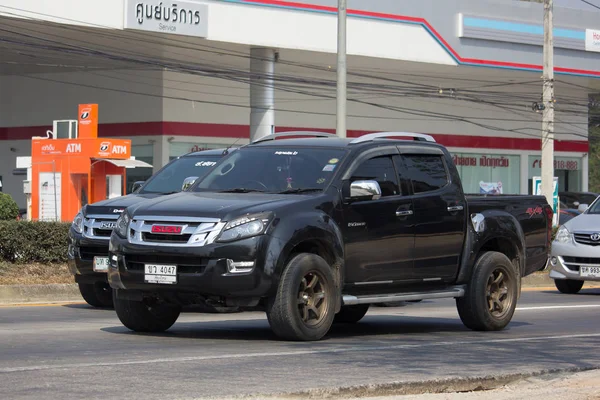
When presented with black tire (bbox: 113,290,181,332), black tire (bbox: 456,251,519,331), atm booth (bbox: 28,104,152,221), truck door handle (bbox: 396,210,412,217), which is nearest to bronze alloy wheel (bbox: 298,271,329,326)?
truck door handle (bbox: 396,210,412,217)

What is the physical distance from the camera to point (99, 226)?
47.2 ft

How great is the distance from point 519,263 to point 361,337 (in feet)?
8.13

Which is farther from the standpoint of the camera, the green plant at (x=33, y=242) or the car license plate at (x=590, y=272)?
the car license plate at (x=590, y=272)

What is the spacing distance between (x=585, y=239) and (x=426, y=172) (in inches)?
328

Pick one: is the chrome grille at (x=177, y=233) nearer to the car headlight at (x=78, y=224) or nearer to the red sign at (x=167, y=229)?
the red sign at (x=167, y=229)

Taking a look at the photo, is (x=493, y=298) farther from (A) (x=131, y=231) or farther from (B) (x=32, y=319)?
(B) (x=32, y=319)

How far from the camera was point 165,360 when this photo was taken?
8695 millimetres

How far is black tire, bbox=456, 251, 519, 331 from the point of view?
11.9 m

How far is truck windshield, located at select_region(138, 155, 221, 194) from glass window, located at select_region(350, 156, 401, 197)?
4.40 metres

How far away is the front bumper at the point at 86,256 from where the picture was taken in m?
14.3

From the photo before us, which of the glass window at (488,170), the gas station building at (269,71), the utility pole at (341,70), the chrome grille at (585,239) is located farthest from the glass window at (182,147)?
the chrome grille at (585,239)

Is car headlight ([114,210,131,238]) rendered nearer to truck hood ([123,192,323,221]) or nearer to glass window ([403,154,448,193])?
truck hood ([123,192,323,221])

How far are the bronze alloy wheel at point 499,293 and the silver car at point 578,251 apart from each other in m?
7.04

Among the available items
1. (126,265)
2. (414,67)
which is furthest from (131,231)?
(414,67)
